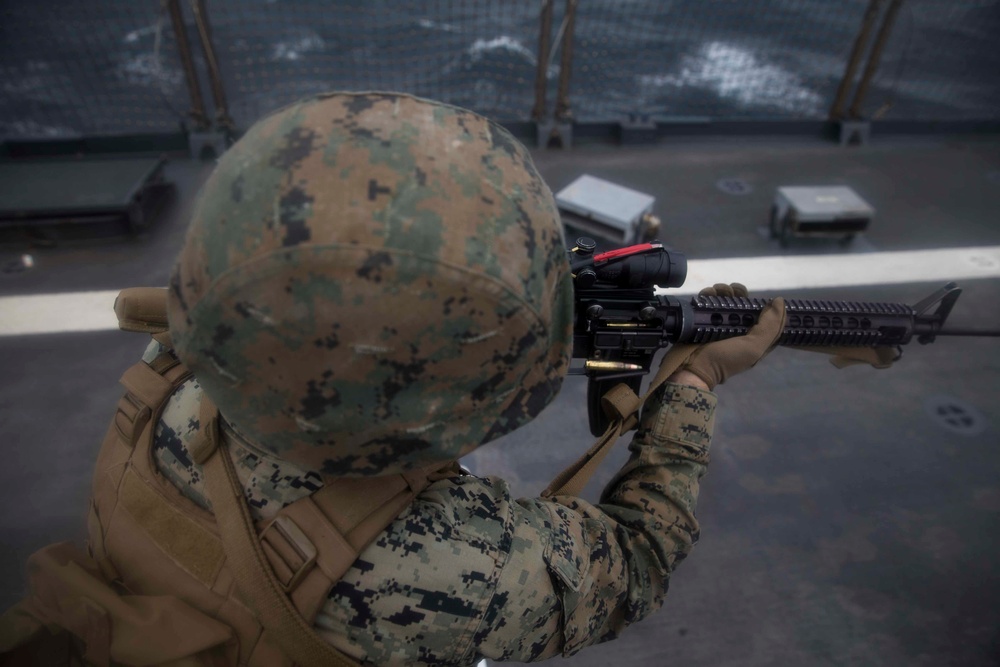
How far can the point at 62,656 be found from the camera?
109 cm

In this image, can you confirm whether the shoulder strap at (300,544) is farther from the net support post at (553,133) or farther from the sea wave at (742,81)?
the sea wave at (742,81)

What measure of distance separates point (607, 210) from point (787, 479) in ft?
5.83

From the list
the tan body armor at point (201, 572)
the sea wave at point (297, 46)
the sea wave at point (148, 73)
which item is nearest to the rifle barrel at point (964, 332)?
the tan body armor at point (201, 572)

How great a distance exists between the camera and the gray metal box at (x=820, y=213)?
3871mm

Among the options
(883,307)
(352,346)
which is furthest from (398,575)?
(883,307)

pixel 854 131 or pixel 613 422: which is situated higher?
pixel 613 422

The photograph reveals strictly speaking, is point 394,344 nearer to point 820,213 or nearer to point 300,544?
point 300,544

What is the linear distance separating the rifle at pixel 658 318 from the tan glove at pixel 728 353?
0.12 ft

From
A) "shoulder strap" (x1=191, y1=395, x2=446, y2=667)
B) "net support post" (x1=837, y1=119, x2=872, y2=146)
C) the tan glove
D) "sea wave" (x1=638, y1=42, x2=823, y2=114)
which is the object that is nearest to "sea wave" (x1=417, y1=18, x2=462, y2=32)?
"sea wave" (x1=638, y1=42, x2=823, y2=114)

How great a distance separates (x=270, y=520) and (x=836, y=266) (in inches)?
151

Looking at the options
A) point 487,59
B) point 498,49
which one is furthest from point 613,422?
point 498,49

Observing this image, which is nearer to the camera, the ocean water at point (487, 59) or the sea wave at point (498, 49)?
the ocean water at point (487, 59)

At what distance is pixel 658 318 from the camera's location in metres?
1.85

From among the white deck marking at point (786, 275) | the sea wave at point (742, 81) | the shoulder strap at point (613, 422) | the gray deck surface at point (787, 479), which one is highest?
the shoulder strap at point (613, 422)
